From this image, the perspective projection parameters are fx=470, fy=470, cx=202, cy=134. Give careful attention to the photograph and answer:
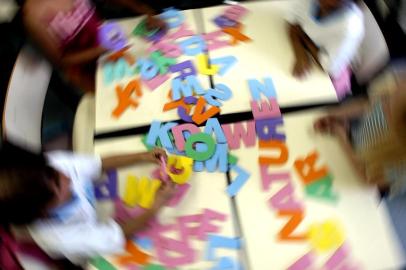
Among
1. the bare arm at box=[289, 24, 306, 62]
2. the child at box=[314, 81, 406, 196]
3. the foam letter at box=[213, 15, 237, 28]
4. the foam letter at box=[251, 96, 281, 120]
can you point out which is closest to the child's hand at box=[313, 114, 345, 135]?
the child at box=[314, 81, 406, 196]

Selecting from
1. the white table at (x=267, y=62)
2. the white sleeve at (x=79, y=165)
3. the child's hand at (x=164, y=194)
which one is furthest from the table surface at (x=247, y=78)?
the child's hand at (x=164, y=194)

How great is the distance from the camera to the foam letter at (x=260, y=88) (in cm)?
129

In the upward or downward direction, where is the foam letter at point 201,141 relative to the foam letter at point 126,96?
downward

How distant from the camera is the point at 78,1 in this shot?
5.07ft

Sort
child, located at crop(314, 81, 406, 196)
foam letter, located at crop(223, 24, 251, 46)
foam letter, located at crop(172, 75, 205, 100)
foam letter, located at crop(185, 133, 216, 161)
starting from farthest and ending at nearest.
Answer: foam letter, located at crop(223, 24, 251, 46)
foam letter, located at crop(172, 75, 205, 100)
foam letter, located at crop(185, 133, 216, 161)
child, located at crop(314, 81, 406, 196)

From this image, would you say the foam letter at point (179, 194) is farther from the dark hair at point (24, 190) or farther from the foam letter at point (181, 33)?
the foam letter at point (181, 33)

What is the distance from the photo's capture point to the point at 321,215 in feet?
3.59

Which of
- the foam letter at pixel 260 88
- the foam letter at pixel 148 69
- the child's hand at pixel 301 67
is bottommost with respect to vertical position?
the foam letter at pixel 260 88

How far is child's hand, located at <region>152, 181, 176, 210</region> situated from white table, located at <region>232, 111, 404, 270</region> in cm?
16

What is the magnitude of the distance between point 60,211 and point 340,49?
0.89m

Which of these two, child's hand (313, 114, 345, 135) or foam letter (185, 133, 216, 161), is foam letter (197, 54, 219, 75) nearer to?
foam letter (185, 133, 216, 161)

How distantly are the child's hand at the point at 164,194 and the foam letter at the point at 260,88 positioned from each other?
341mm

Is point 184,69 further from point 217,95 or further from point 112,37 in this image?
point 112,37

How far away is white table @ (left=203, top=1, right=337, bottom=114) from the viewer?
1.28 metres
